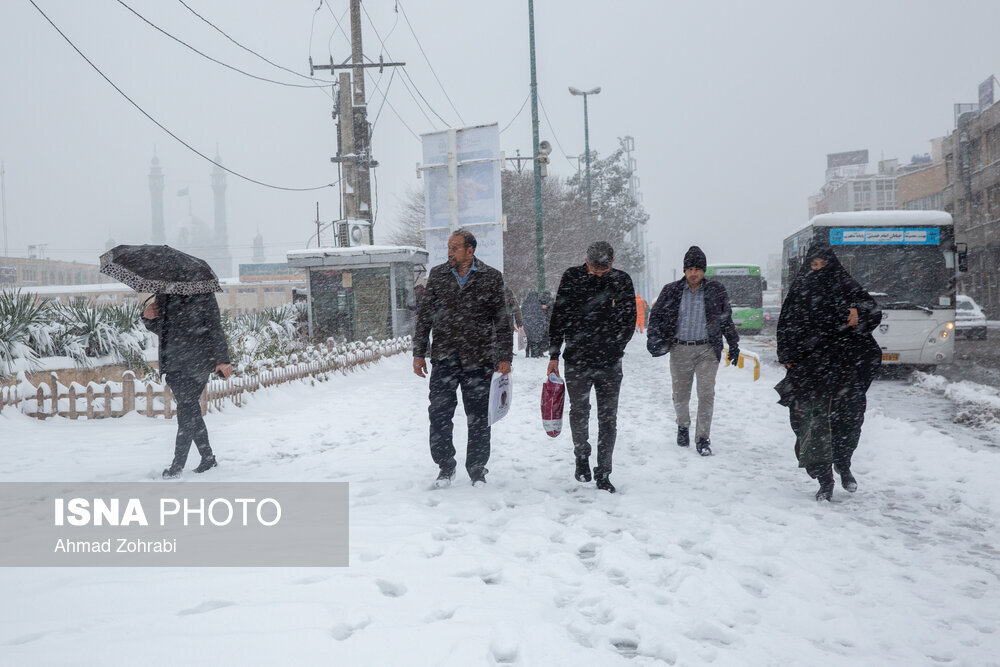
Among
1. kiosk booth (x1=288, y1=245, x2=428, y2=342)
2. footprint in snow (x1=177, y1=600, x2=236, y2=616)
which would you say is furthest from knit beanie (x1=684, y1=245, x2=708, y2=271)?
kiosk booth (x1=288, y1=245, x2=428, y2=342)

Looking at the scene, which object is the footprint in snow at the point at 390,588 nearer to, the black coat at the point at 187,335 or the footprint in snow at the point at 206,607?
the footprint in snow at the point at 206,607

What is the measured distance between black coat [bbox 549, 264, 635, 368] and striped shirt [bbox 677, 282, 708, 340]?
5.12ft

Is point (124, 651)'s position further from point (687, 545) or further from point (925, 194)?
point (925, 194)

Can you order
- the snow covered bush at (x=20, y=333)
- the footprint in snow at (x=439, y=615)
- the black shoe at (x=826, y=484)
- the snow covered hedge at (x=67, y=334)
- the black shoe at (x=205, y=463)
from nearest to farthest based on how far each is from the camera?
the footprint in snow at (x=439, y=615) → the black shoe at (x=826, y=484) → the black shoe at (x=205, y=463) → the snow covered bush at (x=20, y=333) → the snow covered hedge at (x=67, y=334)

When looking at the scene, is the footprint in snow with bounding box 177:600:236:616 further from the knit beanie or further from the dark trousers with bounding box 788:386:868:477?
the knit beanie

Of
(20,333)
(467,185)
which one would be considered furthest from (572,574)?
(467,185)

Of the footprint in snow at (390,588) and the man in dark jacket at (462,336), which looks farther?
the man in dark jacket at (462,336)

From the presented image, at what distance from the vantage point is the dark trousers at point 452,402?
5727 mm

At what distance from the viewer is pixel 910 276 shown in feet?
43.9

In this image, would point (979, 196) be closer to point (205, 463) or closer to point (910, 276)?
point (910, 276)

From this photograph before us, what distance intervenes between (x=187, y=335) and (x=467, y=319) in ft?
8.16

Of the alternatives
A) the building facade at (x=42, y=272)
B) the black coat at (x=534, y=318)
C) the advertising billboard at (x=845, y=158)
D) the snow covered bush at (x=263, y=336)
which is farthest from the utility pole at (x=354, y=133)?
the advertising billboard at (x=845, y=158)

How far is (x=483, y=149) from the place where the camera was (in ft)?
64.8

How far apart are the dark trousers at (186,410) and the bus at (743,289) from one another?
2247 centimetres
